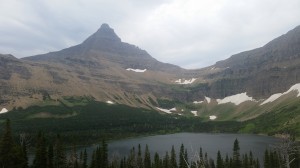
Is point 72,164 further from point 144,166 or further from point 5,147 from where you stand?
point 5,147

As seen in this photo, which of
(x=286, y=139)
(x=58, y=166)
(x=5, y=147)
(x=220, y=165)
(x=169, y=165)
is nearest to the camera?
(x=286, y=139)

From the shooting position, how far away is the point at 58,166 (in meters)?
92.2

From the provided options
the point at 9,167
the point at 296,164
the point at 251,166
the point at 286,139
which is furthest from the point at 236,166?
the point at 286,139

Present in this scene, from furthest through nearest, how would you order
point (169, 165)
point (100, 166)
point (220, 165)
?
1. point (169, 165)
2. point (220, 165)
3. point (100, 166)

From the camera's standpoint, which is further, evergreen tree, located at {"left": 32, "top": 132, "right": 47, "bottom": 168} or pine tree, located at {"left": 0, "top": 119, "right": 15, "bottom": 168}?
evergreen tree, located at {"left": 32, "top": 132, "right": 47, "bottom": 168}

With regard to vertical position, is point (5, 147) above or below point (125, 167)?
above

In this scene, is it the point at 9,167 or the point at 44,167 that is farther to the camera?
the point at 44,167

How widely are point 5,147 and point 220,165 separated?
7786 centimetres

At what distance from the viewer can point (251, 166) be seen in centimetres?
12612

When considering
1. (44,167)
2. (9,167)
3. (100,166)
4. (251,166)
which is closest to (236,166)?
(251,166)

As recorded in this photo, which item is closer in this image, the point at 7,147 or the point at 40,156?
the point at 7,147

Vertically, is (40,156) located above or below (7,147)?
below

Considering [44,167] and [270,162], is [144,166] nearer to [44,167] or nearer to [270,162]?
→ [270,162]

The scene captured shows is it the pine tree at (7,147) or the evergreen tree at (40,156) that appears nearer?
the pine tree at (7,147)
